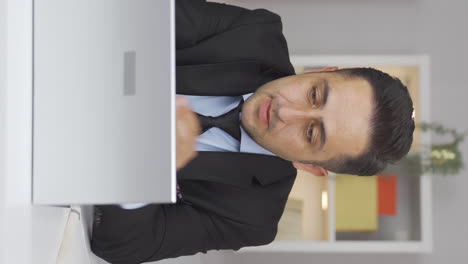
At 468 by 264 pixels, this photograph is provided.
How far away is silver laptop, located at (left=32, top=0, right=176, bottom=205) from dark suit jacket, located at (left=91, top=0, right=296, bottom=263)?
547 millimetres

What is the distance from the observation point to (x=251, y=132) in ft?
5.14

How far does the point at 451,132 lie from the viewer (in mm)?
2867

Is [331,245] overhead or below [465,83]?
below

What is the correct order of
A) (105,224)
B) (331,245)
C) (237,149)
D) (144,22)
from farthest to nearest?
(331,245), (237,149), (105,224), (144,22)


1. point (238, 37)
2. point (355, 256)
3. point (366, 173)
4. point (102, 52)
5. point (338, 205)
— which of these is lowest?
point (355, 256)

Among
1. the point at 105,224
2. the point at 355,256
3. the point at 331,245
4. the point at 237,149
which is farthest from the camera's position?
the point at 355,256

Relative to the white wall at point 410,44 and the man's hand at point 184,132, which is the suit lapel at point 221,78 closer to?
the man's hand at point 184,132

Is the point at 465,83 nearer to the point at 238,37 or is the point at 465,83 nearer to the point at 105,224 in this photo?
the point at 238,37

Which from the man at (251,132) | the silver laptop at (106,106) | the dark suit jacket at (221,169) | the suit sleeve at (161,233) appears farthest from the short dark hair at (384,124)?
the silver laptop at (106,106)

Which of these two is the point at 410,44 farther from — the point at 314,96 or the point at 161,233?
the point at 161,233

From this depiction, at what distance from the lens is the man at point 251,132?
1.46 m

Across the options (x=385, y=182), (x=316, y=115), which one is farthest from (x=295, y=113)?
(x=385, y=182)

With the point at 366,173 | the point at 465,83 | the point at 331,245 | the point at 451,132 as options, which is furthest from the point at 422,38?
the point at 366,173

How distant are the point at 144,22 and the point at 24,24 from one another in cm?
17
